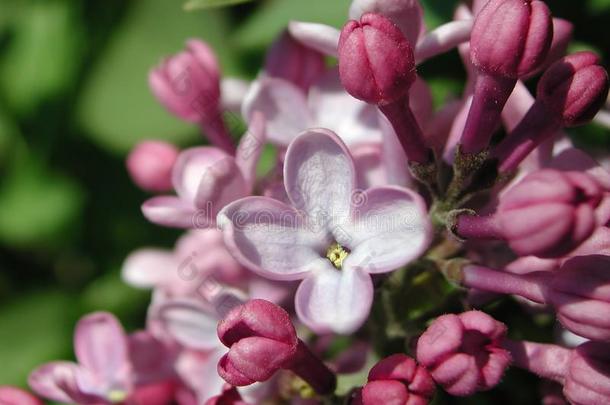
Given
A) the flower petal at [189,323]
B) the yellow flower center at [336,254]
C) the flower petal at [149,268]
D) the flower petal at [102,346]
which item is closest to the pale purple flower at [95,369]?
the flower petal at [102,346]

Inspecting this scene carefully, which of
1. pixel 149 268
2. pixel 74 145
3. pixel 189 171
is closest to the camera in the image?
pixel 189 171

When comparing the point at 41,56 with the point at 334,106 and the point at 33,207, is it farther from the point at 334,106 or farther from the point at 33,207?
the point at 334,106

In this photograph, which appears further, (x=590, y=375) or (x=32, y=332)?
(x=32, y=332)

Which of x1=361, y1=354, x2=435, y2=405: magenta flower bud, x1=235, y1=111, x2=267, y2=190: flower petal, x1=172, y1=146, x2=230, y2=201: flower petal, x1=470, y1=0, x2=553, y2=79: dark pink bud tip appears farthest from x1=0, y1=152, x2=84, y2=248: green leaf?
x1=470, y1=0, x2=553, y2=79: dark pink bud tip

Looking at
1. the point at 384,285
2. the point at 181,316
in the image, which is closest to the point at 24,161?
the point at 181,316

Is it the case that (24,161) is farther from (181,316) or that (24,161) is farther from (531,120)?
(531,120)

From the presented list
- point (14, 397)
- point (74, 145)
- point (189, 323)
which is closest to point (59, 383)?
point (14, 397)

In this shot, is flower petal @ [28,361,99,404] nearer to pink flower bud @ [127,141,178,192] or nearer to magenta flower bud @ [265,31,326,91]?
pink flower bud @ [127,141,178,192]
